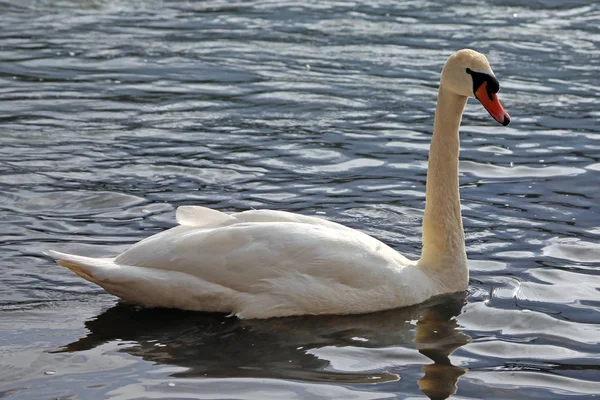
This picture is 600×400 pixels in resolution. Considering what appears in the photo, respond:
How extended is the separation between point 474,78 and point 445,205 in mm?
878

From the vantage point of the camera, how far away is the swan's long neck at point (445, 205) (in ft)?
26.4

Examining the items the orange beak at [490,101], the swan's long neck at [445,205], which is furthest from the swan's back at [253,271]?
the orange beak at [490,101]

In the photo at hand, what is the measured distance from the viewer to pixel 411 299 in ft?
25.6

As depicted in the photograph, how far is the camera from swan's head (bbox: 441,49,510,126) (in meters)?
7.93

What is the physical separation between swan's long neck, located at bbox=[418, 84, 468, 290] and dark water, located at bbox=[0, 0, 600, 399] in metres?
0.25

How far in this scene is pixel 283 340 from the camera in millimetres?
7172

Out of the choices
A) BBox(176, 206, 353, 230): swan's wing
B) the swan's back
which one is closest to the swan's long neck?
the swan's back

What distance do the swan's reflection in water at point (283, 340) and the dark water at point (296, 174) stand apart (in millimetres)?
17

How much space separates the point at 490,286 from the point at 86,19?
11.5 m

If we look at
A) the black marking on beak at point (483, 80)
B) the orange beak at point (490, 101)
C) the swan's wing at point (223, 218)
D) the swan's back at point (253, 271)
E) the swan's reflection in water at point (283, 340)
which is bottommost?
the swan's reflection in water at point (283, 340)

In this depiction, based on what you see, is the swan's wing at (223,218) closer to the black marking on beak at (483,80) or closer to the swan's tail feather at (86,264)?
the swan's tail feather at (86,264)

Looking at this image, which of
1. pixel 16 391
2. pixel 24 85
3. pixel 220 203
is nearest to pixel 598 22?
pixel 24 85

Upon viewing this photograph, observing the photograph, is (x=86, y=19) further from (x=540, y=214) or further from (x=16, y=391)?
(x=16, y=391)

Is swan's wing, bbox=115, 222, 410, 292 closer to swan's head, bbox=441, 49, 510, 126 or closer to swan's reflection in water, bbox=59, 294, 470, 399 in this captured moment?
swan's reflection in water, bbox=59, 294, 470, 399
